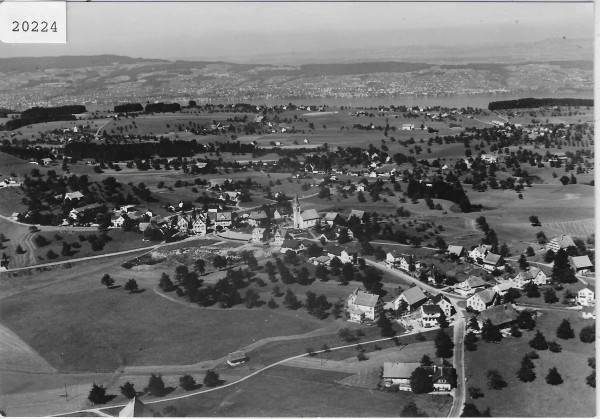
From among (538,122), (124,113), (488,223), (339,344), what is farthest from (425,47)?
(124,113)

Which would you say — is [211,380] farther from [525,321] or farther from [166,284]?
[525,321]

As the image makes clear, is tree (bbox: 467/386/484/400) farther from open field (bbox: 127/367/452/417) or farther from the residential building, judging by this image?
the residential building

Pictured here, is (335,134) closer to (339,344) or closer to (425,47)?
(425,47)

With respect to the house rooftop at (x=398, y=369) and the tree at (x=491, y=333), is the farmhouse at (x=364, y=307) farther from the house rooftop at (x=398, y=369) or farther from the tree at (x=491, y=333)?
the house rooftop at (x=398, y=369)

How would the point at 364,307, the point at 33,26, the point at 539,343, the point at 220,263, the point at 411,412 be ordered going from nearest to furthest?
the point at 411,412
the point at 33,26
the point at 539,343
the point at 364,307
the point at 220,263

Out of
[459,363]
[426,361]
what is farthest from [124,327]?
[459,363]

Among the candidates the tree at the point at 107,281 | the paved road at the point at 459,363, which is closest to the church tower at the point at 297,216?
the tree at the point at 107,281

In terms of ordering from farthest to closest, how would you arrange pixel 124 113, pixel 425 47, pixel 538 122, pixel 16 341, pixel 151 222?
pixel 124 113 → pixel 538 122 → pixel 151 222 → pixel 425 47 → pixel 16 341
